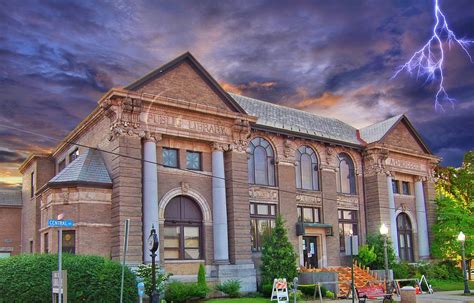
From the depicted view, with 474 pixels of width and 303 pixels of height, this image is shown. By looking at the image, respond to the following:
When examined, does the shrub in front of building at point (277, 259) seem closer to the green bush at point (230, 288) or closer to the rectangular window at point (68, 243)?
the green bush at point (230, 288)

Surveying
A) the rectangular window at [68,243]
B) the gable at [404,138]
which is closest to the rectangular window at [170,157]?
the rectangular window at [68,243]

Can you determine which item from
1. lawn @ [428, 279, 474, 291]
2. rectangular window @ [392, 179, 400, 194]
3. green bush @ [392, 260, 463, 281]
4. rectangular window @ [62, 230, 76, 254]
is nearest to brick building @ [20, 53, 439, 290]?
rectangular window @ [62, 230, 76, 254]

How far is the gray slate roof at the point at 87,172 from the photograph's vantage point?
89.7ft

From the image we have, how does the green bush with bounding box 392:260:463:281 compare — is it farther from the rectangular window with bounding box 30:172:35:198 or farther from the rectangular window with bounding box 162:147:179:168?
the rectangular window with bounding box 30:172:35:198

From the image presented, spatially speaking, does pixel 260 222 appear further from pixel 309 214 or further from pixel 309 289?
pixel 309 289

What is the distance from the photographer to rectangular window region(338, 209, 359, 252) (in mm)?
39013

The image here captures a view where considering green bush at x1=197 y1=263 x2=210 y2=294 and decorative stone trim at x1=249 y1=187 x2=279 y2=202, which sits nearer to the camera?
green bush at x1=197 y1=263 x2=210 y2=294

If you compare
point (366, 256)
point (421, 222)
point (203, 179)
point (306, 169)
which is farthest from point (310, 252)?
point (421, 222)

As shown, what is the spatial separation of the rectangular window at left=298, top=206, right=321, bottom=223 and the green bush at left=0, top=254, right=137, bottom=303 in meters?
15.2

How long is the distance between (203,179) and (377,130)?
18.6 metres

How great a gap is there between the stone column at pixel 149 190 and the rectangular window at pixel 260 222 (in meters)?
7.69

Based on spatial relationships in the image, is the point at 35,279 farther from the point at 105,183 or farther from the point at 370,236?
the point at 370,236

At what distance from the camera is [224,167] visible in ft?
105

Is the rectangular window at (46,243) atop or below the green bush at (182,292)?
atop
